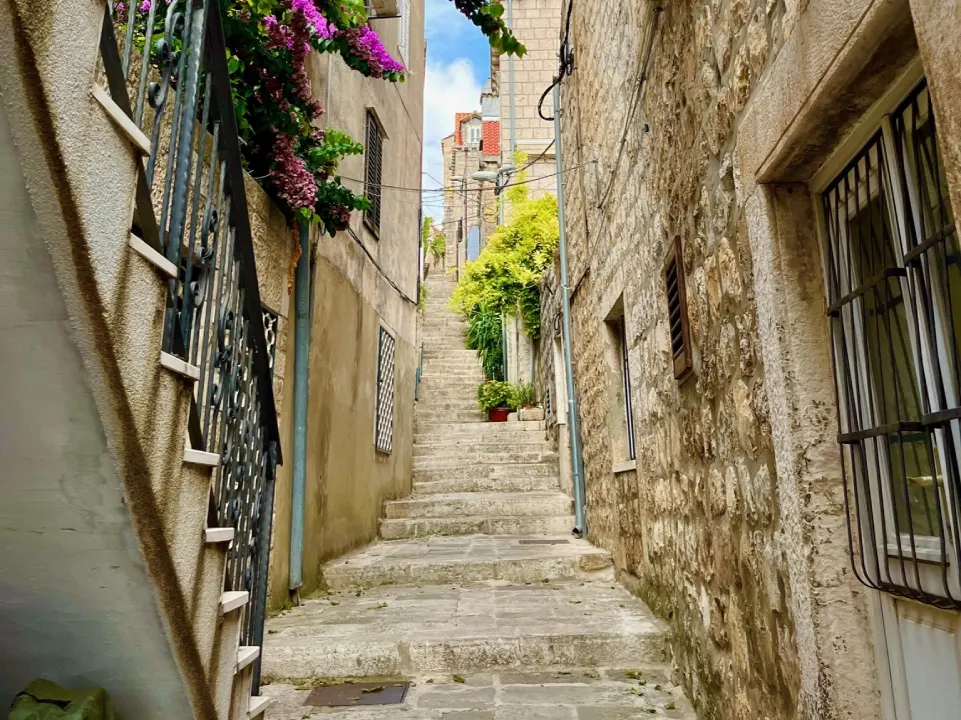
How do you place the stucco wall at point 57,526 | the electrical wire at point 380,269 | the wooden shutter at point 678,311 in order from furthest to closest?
the electrical wire at point 380,269 < the wooden shutter at point 678,311 < the stucco wall at point 57,526

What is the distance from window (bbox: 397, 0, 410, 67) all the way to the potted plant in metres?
5.38

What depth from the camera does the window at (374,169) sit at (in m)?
6.86

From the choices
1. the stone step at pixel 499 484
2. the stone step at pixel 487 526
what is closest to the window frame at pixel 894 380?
the stone step at pixel 487 526

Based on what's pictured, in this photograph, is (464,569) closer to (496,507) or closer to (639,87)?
(496,507)

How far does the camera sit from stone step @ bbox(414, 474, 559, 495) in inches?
310

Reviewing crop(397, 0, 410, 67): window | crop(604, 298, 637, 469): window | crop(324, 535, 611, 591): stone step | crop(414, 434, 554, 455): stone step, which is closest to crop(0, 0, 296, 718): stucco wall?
crop(324, 535, 611, 591): stone step

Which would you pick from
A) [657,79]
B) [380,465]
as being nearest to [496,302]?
[380,465]

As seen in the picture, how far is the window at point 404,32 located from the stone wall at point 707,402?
4.02 metres

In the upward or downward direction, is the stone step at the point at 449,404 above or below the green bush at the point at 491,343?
below

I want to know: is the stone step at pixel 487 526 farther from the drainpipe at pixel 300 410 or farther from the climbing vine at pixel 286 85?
the climbing vine at pixel 286 85

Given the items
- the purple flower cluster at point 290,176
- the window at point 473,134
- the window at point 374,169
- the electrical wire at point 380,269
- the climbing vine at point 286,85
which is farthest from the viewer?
the window at point 473,134

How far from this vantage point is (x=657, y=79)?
323cm

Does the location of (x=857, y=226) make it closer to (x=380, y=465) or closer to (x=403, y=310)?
(x=380, y=465)

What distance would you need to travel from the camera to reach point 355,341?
6137mm
